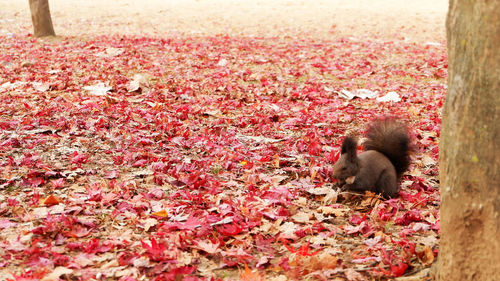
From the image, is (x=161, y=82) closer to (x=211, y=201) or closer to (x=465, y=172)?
(x=211, y=201)

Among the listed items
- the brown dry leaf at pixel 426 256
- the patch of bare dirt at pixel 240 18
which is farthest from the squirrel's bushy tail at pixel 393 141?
the patch of bare dirt at pixel 240 18

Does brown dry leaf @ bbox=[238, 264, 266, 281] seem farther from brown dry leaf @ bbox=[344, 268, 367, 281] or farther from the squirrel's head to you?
the squirrel's head

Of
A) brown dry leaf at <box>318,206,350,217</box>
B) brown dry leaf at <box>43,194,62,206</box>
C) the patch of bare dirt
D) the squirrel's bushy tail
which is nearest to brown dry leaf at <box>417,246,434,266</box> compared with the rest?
brown dry leaf at <box>318,206,350,217</box>

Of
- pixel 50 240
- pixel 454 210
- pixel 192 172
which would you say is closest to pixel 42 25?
pixel 192 172

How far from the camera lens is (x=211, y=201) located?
170 inches

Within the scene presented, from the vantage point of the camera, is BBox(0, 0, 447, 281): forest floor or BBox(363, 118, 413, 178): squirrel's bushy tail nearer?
BBox(0, 0, 447, 281): forest floor

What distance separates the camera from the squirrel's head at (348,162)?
4203mm

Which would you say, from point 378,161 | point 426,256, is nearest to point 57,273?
point 426,256

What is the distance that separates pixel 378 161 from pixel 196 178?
6.27ft

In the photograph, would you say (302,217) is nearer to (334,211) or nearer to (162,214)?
(334,211)

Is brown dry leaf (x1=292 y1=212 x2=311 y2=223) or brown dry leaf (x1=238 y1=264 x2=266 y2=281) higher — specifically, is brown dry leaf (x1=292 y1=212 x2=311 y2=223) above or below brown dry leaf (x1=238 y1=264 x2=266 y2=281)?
below

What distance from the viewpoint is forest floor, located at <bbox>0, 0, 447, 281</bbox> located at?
339cm

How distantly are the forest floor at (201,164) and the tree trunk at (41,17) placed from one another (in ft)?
3.55

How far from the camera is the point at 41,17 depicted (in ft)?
44.2
